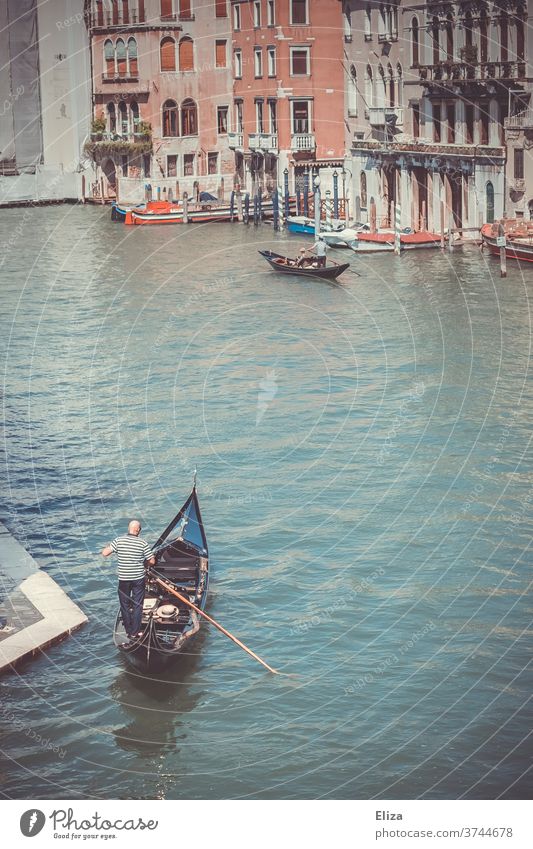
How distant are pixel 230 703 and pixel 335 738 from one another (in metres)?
1.29

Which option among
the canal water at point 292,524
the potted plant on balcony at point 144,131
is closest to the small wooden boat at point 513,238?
the canal water at point 292,524

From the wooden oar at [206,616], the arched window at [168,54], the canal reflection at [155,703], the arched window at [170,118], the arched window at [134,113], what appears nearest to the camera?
the canal reflection at [155,703]

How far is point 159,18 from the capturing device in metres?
64.6

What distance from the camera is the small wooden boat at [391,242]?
46.2 meters

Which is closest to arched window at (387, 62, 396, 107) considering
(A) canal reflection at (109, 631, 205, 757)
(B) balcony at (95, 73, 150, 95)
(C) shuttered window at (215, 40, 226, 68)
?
(C) shuttered window at (215, 40, 226, 68)

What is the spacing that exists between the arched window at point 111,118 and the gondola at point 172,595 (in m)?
53.1

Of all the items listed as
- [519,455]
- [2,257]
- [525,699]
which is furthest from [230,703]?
[2,257]

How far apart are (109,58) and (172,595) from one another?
56.0 meters

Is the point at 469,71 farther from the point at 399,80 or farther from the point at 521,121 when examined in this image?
the point at 399,80

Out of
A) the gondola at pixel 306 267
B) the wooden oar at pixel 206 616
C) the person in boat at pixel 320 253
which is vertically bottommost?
the wooden oar at pixel 206 616

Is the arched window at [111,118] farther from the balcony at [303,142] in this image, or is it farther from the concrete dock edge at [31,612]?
the concrete dock edge at [31,612]

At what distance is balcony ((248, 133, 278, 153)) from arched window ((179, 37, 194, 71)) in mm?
6738

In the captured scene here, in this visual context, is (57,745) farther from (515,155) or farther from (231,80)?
(231,80)

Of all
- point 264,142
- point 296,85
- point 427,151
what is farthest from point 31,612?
point 264,142
